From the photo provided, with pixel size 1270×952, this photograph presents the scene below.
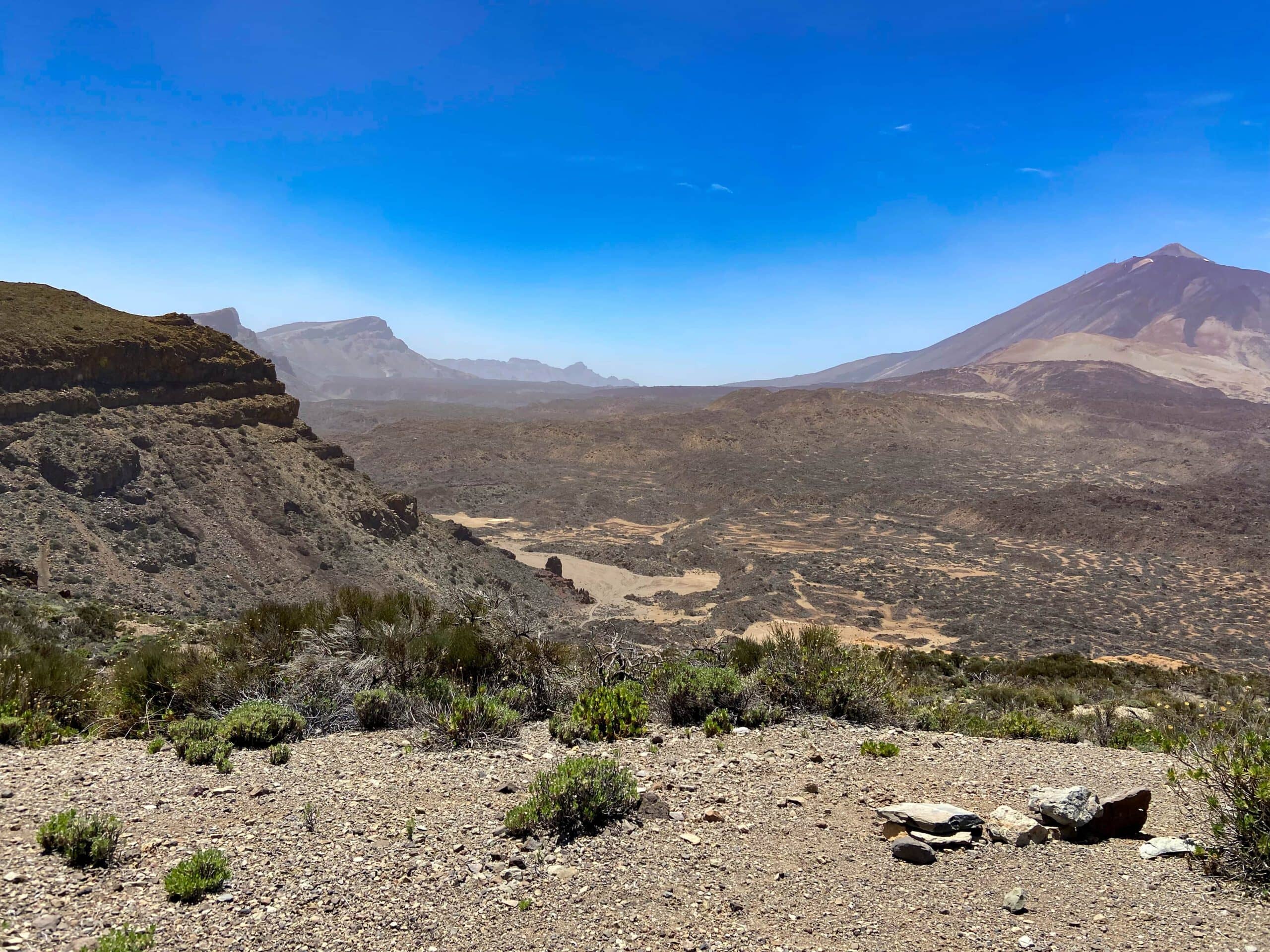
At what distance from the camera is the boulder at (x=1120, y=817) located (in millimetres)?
4191

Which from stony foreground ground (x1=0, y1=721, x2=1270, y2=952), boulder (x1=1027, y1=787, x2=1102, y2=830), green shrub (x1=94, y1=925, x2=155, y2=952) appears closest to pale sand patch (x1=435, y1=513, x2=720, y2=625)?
stony foreground ground (x1=0, y1=721, x2=1270, y2=952)

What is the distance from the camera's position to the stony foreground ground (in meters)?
3.24

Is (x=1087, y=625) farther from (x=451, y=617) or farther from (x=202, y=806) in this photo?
(x=202, y=806)

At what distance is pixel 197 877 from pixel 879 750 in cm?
481

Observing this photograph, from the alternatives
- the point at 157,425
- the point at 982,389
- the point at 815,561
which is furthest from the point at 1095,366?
the point at 157,425

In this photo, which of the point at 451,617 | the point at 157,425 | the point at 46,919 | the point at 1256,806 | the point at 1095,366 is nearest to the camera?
the point at 46,919

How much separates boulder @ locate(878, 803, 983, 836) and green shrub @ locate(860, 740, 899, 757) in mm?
1048

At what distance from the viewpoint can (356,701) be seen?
19.2 feet

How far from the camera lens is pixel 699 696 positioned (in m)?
6.27

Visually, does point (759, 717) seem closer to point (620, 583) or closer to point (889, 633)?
point (889, 633)

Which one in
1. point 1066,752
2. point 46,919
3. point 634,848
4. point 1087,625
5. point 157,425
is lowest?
point 1087,625

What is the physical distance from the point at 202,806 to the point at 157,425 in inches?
880

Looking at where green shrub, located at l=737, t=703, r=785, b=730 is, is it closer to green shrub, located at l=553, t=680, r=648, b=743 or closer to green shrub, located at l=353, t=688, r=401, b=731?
green shrub, located at l=553, t=680, r=648, b=743

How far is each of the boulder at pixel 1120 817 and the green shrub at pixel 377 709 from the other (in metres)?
5.33
